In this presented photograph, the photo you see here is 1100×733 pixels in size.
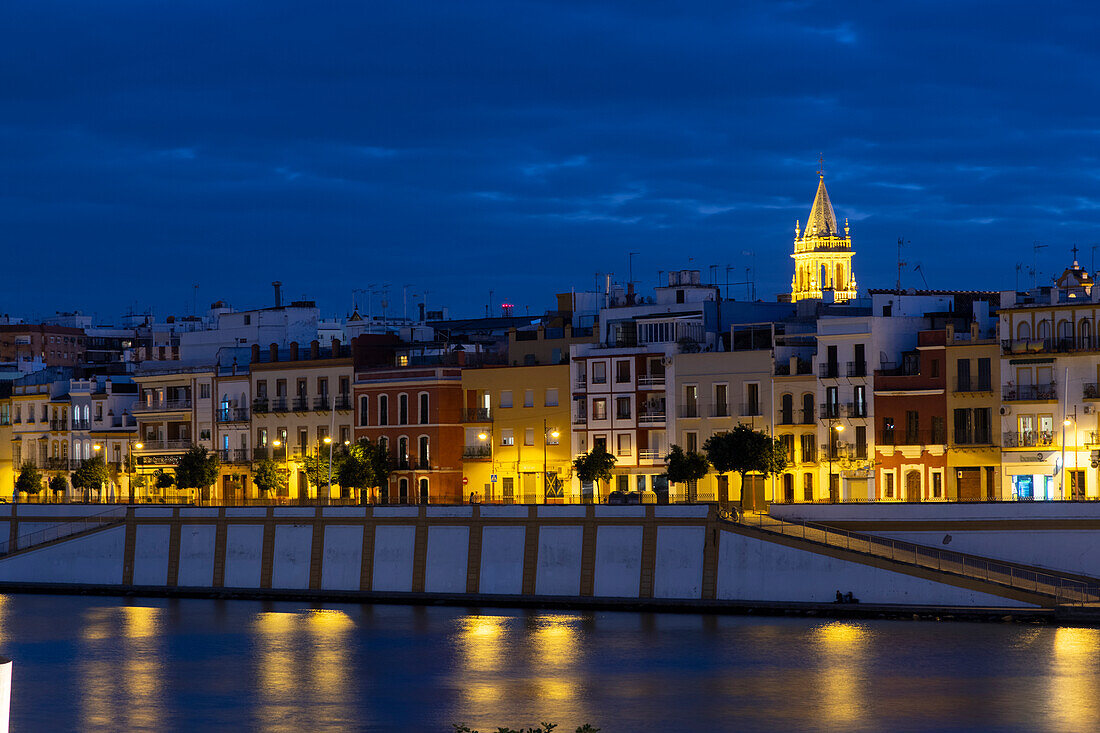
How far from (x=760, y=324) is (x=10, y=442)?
148ft

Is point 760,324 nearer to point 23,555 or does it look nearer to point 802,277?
point 23,555

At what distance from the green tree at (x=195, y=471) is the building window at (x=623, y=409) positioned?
18611 millimetres

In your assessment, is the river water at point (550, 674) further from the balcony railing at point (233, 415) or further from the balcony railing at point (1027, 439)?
the balcony railing at point (233, 415)

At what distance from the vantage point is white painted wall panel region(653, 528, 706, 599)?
6425 centimetres

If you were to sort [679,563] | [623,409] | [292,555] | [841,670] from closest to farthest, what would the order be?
[841,670], [679,563], [292,555], [623,409]

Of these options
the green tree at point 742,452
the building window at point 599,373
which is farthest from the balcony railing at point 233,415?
the green tree at point 742,452

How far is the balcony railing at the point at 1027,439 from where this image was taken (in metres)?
66.9

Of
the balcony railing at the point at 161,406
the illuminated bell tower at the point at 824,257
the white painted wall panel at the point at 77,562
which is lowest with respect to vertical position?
the white painted wall panel at the point at 77,562

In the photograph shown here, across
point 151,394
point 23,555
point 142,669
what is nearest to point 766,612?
point 142,669

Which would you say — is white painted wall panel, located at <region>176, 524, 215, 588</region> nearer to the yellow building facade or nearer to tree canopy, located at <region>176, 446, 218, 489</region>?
tree canopy, located at <region>176, 446, 218, 489</region>

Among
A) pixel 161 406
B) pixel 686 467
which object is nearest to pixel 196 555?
pixel 161 406

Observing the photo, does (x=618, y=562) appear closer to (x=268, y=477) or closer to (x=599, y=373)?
(x=599, y=373)

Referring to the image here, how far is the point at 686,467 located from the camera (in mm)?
70688

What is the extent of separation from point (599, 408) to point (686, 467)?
7535 mm
